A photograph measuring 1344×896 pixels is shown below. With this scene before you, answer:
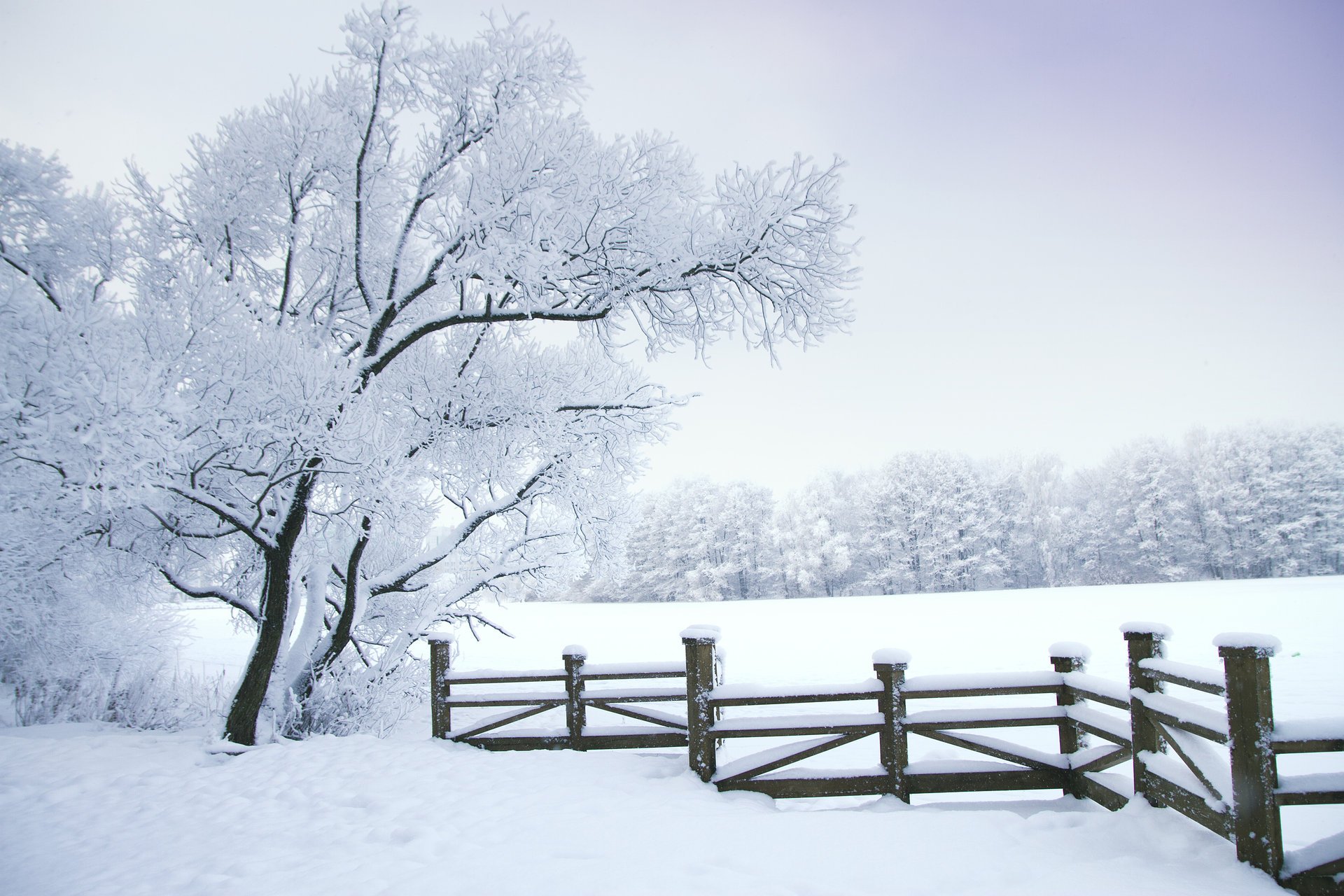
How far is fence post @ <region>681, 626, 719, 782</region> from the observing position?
5145mm

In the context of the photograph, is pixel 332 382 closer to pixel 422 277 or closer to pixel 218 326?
pixel 218 326

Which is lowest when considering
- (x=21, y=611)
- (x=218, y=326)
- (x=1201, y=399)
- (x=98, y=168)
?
(x=21, y=611)

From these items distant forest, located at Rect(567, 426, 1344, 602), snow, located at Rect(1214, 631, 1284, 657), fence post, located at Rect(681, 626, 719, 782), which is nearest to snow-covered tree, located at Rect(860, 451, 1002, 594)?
distant forest, located at Rect(567, 426, 1344, 602)

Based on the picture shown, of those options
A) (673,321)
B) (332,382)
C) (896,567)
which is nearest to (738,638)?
(673,321)

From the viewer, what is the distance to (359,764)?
239 inches

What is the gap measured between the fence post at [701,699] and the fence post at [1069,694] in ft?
8.88

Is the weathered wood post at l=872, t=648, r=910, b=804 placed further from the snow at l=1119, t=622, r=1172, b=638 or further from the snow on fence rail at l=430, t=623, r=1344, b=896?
the snow at l=1119, t=622, r=1172, b=638

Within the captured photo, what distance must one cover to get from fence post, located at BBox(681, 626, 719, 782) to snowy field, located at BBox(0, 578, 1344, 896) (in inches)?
8.5

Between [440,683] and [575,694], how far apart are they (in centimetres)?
172

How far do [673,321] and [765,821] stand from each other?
516cm

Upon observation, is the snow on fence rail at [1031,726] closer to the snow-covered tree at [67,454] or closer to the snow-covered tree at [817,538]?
the snow-covered tree at [67,454]

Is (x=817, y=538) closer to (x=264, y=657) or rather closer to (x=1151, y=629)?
(x=264, y=657)

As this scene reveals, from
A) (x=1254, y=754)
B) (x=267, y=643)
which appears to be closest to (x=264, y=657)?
(x=267, y=643)

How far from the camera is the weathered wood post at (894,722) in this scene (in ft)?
15.4
